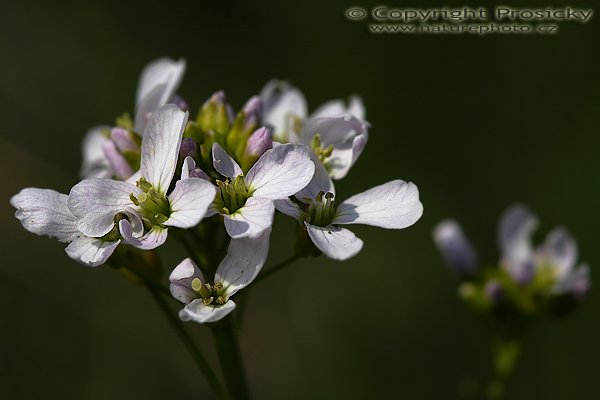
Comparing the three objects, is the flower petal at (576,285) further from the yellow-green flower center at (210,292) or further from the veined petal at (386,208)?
the yellow-green flower center at (210,292)

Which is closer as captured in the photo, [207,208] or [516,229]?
[207,208]

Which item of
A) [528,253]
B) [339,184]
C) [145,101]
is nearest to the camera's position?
[145,101]

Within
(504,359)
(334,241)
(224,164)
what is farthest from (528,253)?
(224,164)

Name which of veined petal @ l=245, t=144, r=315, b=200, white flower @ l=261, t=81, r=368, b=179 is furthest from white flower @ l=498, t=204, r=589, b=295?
veined petal @ l=245, t=144, r=315, b=200

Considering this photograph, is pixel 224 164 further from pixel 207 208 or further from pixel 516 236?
pixel 516 236

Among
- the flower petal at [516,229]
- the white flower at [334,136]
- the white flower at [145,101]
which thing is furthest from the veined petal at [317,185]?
the flower petal at [516,229]
